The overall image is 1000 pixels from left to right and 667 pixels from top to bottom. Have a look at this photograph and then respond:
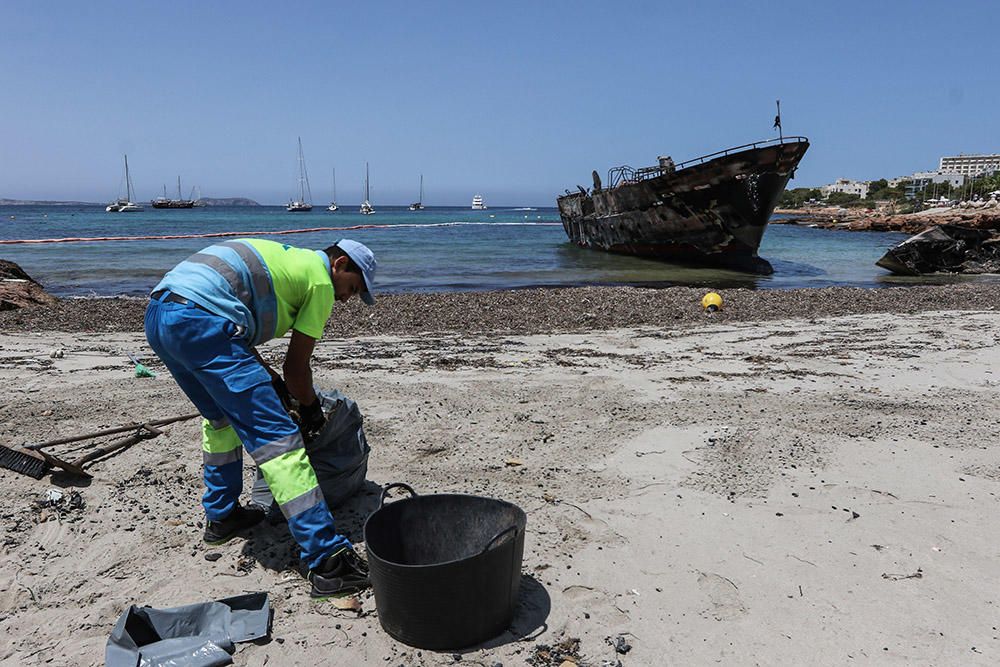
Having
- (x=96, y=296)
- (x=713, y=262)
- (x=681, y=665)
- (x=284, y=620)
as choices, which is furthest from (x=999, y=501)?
(x=713, y=262)

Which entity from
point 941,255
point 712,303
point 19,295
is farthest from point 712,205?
point 19,295

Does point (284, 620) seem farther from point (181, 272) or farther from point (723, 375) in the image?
point (723, 375)

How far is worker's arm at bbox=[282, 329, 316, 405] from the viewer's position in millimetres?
2932

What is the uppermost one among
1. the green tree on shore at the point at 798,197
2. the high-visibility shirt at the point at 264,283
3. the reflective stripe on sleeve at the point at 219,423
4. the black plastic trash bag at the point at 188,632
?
the green tree on shore at the point at 798,197

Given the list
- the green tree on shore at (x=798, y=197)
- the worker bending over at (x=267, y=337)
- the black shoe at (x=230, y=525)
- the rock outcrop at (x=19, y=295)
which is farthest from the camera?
the green tree on shore at (x=798, y=197)

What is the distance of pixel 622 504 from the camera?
12.3 feet

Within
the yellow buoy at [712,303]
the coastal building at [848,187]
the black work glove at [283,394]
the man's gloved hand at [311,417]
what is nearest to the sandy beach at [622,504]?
the man's gloved hand at [311,417]

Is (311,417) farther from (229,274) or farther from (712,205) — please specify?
(712,205)

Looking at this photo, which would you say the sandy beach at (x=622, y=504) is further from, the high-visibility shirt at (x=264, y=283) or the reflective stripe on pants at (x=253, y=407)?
the high-visibility shirt at (x=264, y=283)

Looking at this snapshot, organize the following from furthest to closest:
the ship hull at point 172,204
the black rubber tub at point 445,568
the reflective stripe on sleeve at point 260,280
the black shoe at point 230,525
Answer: the ship hull at point 172,204 → the black shoe at point 230,525 → the reflective stripe on sleeve at point 260,280 → the black rubber tub at point 445,568

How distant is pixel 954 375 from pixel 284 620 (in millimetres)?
6061

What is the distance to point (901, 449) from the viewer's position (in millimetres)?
4438

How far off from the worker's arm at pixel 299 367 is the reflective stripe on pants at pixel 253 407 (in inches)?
6.6

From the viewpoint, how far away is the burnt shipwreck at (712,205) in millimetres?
22328
